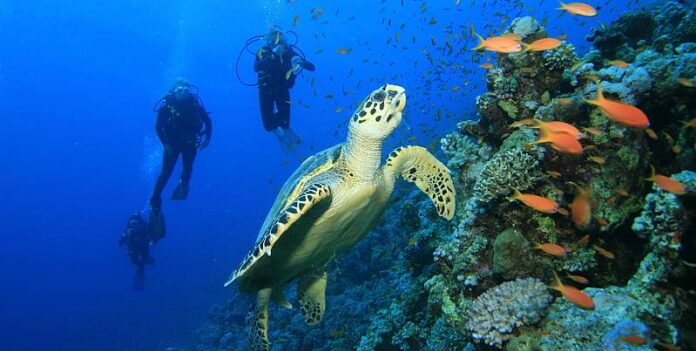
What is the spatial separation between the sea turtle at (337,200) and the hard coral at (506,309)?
140 centimetres

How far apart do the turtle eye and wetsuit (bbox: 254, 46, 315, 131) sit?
6113mm

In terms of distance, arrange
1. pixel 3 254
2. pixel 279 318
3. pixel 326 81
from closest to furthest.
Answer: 1. pixel 279 318
2. pixel 3 254
3. pixel 326 81

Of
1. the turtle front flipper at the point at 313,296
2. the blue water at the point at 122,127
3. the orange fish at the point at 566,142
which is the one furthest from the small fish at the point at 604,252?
the blue water at the point at 122,127

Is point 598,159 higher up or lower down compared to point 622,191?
higher up

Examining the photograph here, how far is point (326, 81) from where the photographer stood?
132 m

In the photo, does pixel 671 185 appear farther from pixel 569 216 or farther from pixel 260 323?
pixel 260 323

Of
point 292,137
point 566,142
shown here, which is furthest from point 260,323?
point 292,137

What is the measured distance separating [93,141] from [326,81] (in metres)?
77.5

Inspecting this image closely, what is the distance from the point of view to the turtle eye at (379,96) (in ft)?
11.8

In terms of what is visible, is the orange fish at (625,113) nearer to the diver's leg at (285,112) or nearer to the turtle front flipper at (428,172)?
the turtle front flipper at (428,172)

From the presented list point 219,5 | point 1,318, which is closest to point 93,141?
point 219,5

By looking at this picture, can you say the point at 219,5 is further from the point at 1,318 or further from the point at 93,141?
→ the point at 1,318

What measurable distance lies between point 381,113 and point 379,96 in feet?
0.57

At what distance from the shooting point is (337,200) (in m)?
3.79
